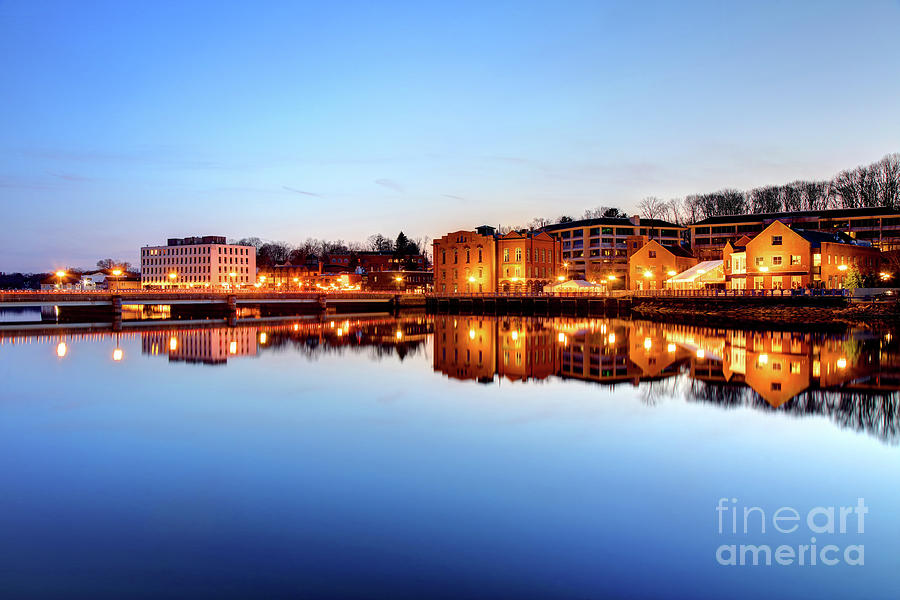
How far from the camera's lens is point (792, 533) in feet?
29.4

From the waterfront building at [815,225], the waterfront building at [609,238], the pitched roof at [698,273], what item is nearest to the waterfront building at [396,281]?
the waterfront building at [609,238]

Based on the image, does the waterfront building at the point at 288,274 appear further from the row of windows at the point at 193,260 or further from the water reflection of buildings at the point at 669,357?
the water reflection of buildings at the point at 669,357

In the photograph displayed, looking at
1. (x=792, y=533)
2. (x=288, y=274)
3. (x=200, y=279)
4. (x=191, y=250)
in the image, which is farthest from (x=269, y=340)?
(x=191, y=250)

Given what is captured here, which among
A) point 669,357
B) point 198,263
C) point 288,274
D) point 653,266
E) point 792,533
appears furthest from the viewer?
point 288,274

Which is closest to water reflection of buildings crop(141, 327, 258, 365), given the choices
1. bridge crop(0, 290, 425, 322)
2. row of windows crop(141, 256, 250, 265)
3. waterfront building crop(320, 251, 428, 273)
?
bridge crop(0, 290, 425, 322)

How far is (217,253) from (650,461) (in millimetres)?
136774

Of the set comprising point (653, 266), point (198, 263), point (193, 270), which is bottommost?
point (653, 266)

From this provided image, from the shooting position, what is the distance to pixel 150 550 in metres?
8.17

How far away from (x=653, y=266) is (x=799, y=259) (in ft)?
64.8

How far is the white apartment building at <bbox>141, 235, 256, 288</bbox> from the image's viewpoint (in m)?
136

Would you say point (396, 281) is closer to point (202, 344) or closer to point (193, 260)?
point (193, 260)

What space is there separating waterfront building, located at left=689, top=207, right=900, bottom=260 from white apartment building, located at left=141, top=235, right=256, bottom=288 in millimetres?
94239

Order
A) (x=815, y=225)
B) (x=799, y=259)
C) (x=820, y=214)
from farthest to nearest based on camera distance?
(x=820, y=214) → (x=815, y=225) → (x=799, y=259)

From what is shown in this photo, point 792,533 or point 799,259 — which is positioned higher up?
point 799,259
